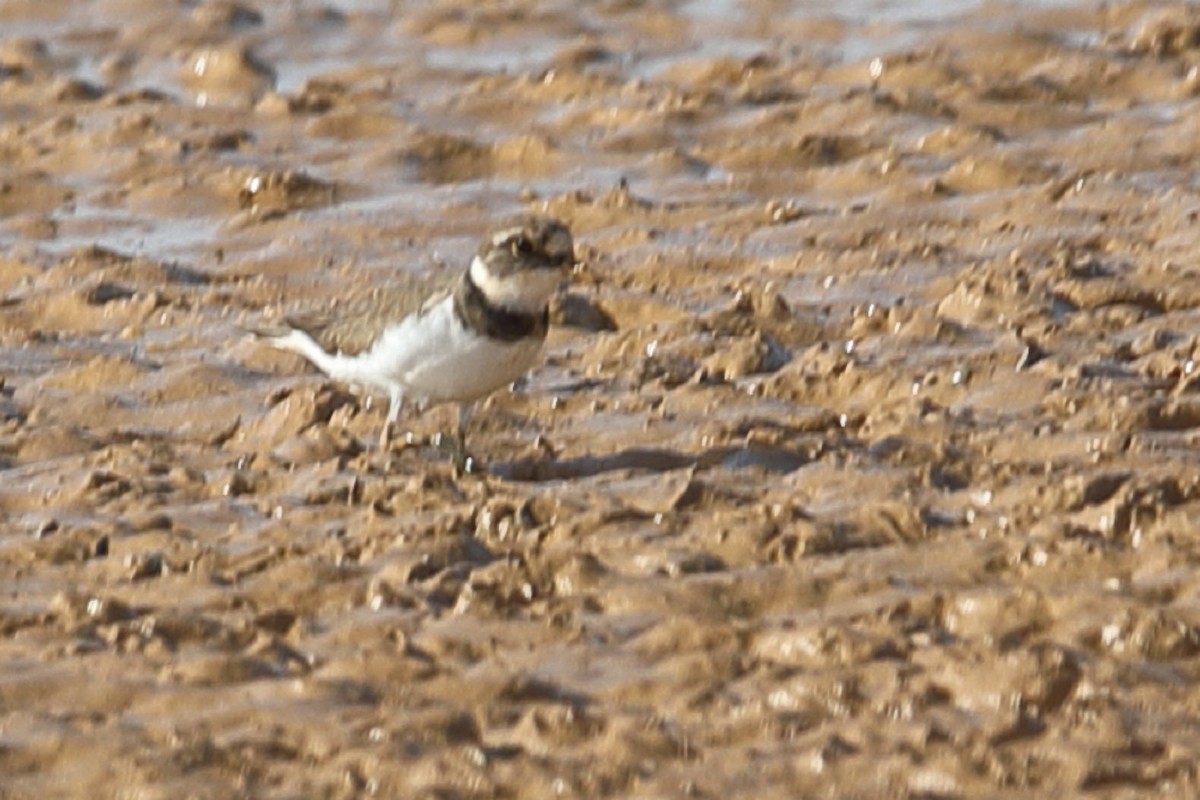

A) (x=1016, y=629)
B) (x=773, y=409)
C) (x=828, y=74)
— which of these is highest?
(x=1016, y=629)

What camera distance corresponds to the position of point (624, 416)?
33.1 ft

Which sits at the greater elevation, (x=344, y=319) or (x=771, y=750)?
(x=771, y=750)

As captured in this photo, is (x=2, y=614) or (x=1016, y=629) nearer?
(x=1016, y=629)

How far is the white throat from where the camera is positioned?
9445mm

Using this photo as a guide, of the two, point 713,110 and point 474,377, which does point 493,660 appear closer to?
point 474,377

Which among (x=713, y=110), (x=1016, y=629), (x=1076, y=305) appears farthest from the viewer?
(x=713, y=110)

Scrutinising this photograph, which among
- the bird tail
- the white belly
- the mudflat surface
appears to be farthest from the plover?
the bird tail

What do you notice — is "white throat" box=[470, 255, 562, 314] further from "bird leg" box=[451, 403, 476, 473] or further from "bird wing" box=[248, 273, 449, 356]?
"bird leg" box=[451, 403, 476, 473]

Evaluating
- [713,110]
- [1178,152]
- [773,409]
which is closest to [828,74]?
[713,110]

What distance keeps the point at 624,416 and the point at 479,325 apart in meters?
0.88

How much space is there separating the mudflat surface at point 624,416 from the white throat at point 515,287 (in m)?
0.62

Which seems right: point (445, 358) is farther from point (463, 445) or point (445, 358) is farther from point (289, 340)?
point (289, 340)

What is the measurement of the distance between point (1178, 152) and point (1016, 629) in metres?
5.38

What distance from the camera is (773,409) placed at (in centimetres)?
998
